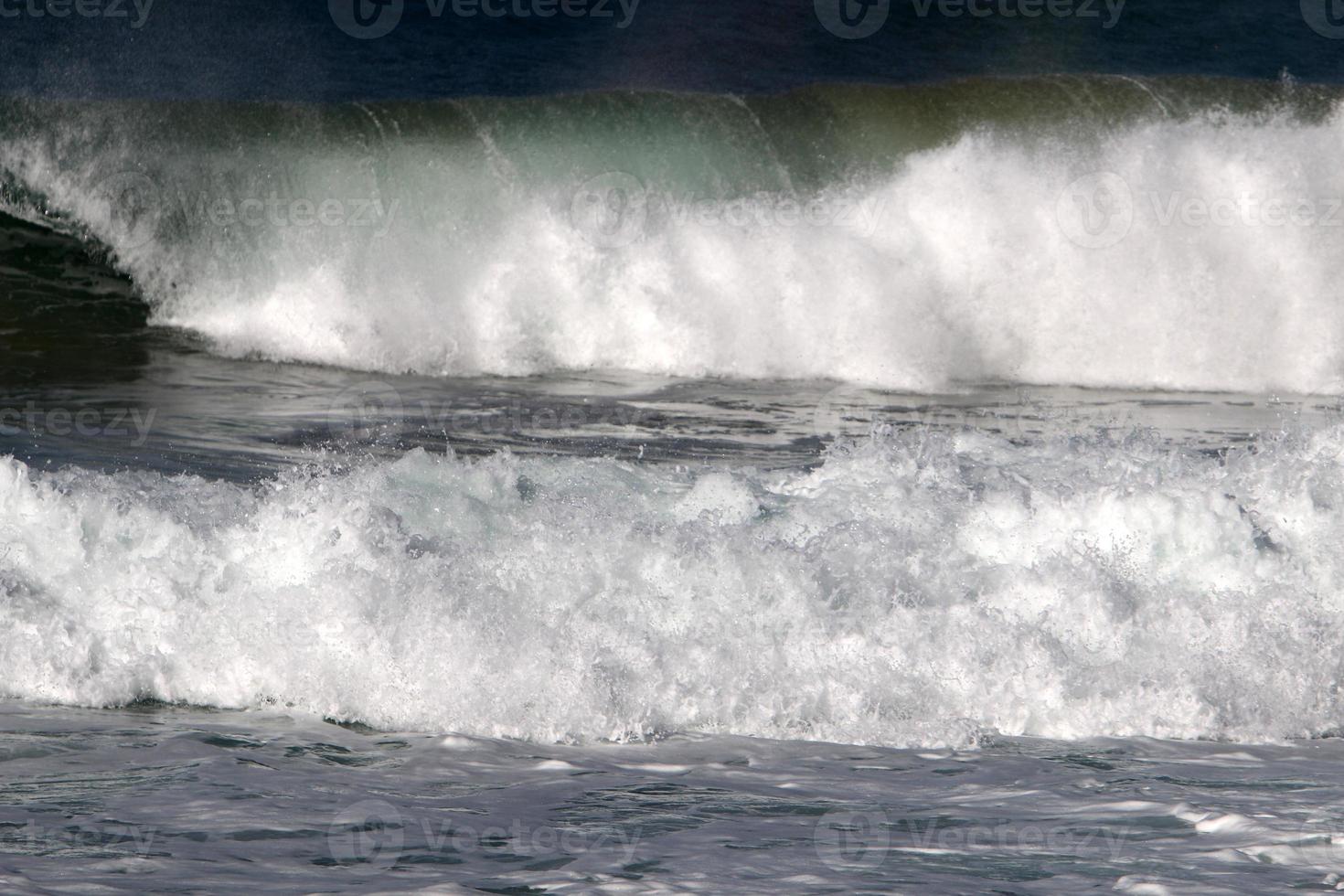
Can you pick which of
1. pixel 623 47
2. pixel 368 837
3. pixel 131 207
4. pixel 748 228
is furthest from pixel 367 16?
pixel 368 837

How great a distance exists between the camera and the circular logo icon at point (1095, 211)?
11203mm

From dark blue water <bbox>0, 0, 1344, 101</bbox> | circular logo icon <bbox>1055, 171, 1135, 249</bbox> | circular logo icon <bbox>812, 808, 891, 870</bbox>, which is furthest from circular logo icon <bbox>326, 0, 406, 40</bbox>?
circular logo icon <bbox>812, 808, 891, 870</bbox>

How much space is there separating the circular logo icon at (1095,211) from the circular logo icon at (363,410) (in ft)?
17.3

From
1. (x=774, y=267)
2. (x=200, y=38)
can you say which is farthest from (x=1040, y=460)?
(x=200, y=38)

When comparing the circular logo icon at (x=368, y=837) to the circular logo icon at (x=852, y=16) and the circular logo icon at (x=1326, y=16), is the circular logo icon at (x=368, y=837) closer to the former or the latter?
the circular logo icon at (x=852, y=16)

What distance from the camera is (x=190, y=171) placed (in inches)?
440

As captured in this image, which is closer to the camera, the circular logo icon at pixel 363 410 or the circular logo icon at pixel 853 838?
the circular logo icon at pixel 853 838

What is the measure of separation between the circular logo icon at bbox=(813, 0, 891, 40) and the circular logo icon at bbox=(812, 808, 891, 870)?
37.6 feet

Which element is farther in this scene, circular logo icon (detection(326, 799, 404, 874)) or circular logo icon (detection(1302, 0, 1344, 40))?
circular logo icon (detection(1302, 0, 1344, 40))

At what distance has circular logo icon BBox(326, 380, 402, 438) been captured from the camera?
7.54 meters

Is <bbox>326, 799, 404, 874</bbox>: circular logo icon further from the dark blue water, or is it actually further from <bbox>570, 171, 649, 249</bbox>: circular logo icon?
the dark blue water

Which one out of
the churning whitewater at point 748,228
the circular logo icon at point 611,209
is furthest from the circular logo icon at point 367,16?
the circular logo icon at point 611,209

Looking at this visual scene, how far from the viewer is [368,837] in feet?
11.0

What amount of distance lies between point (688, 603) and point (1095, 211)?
25.5 ft
